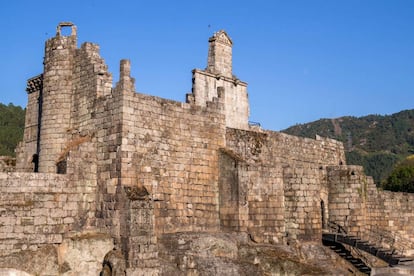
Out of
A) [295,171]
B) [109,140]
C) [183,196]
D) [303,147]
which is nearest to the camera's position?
[109,140]

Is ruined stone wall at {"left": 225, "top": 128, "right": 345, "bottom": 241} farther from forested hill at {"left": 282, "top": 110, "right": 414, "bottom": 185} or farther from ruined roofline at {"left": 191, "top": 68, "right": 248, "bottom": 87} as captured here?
forested hill at {"left": 282, "top": 110, "right": 414, "bottom": 185}

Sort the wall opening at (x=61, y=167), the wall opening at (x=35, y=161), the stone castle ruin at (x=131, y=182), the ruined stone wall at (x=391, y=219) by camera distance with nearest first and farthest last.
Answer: the stone castle ruin at (x=131, y=182), the wall opening at (x=61, y=167), the wall opening at (x=35, y=161), the ruined stone wall at (x=391, y=219)

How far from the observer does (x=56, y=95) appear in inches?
792

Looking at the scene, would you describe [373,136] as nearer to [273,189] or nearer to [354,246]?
[354,246]

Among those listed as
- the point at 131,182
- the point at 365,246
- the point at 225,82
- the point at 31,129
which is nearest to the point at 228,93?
the point at 225,82

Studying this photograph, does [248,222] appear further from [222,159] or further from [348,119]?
[348,119]

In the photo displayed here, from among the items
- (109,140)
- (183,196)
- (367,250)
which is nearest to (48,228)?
(109,140)

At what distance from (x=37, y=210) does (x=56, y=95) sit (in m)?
4.87

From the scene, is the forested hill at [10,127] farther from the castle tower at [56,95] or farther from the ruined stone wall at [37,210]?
the ruined stone wall at [37,210]

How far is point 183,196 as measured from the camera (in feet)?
65.3

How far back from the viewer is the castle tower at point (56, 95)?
19.8 meters

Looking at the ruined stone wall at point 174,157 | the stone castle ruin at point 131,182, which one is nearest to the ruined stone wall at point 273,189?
the stone castle ruin at point 131,182

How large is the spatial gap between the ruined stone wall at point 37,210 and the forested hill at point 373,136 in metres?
76.1

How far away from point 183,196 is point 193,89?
1048 centimetres
